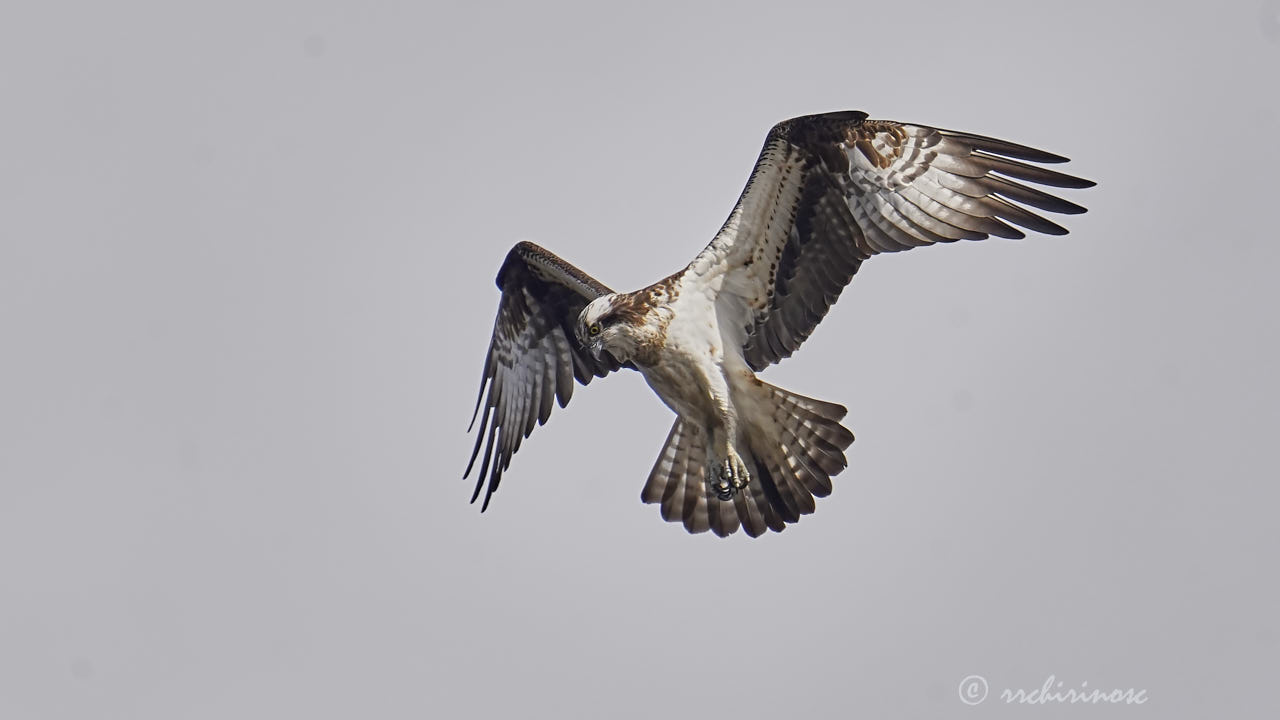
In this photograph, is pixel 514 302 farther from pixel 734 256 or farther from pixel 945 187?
pixel 945 187

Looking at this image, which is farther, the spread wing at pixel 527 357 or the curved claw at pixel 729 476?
the spread wing at pixel 527 357

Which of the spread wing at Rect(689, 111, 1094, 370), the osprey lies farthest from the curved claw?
the spread wing at Rect(689, 111, 1094, 370)

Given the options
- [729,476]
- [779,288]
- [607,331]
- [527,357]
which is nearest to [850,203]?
[779,288]

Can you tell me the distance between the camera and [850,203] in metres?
12.2

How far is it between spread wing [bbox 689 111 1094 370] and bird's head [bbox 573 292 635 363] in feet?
2.51

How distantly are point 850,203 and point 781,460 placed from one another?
6.76 ft

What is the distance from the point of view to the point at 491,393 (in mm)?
14523

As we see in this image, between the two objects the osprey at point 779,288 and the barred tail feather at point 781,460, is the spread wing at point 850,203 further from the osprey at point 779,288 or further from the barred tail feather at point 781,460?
the barred tail feather at point 781,460

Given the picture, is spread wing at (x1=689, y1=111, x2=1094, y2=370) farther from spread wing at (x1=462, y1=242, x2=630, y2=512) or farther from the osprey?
spread wing at (x1=462, y1=242, x2=630, y2=512)

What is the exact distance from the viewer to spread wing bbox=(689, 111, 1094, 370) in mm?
11781

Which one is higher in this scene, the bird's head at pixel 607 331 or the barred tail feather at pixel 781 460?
the bird's head at pixel 607 331

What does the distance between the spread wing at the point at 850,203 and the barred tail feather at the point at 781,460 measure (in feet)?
2.09

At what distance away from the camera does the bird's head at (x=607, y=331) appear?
40.0 feet

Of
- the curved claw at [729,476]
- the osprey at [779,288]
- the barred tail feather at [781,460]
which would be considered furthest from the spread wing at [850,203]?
the curved claw at [729,476]
